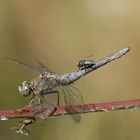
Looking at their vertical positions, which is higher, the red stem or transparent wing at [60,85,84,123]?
transparent wing at [60,85,84,123]

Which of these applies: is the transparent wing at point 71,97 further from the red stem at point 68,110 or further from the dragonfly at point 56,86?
the red stem at point 68,110

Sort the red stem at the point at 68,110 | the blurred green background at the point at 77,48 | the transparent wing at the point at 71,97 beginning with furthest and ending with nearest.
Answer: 1. the blurred green background at the point at 77,48
2. the transparent wing at the point at 71,97
3. the red stem at the point at 68,110

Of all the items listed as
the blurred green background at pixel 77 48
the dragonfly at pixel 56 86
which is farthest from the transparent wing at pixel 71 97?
the blurred green background at pixel 77 48

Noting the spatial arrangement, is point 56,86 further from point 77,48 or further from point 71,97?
point 77,48

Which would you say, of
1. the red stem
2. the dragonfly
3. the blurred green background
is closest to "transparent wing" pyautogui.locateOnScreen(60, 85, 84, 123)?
the dragonfly

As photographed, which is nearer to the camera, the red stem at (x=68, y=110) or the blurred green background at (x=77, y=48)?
the red stem at (x=68, y=110)

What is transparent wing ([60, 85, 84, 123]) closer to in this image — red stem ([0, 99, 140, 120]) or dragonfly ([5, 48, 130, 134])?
dragonfly ([5, 48, 130, 134])

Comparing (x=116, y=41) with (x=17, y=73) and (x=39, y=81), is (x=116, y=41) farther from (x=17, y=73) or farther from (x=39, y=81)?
(x=39, y=81)

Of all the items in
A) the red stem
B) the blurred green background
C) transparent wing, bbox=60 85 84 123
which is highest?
the blurred green background

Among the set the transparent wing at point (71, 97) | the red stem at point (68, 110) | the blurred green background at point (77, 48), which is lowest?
the red stem at point (68, 110)

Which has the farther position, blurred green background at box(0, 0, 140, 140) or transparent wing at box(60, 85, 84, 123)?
blurred green background at box(0, 0, 140, 140)
